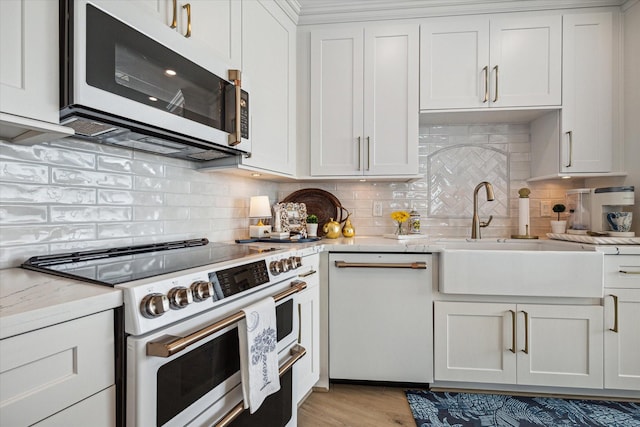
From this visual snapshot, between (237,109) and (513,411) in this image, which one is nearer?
(237,109)

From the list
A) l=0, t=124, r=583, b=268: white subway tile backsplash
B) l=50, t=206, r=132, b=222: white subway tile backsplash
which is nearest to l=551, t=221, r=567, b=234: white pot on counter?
l=0, t=124, r=583, b=268: white subway tile backsplash

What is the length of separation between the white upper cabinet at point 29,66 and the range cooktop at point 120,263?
1.32ft

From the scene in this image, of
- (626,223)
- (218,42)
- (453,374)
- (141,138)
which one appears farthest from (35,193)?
(626,223)

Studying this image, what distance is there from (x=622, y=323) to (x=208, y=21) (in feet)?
8.65

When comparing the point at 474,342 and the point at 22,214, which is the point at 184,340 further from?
the point at 474,342

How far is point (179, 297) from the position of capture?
0.88 meters

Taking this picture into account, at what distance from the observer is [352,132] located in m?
2.40

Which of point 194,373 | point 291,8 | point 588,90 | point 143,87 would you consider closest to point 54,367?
point 194,373

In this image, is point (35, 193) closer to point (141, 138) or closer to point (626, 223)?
point (141, 138)

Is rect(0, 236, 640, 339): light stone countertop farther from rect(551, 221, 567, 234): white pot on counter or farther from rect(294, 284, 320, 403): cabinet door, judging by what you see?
rect(551, 221, 567, 234): white pot on counter

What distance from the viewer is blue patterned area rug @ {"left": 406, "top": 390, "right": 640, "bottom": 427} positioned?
171 cm

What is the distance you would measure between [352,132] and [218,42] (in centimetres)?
111

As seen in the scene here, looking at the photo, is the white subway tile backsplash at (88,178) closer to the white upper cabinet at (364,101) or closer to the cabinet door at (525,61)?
the white upper cabinet at (364,101)

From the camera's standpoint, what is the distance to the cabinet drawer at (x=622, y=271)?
1.84 metres
